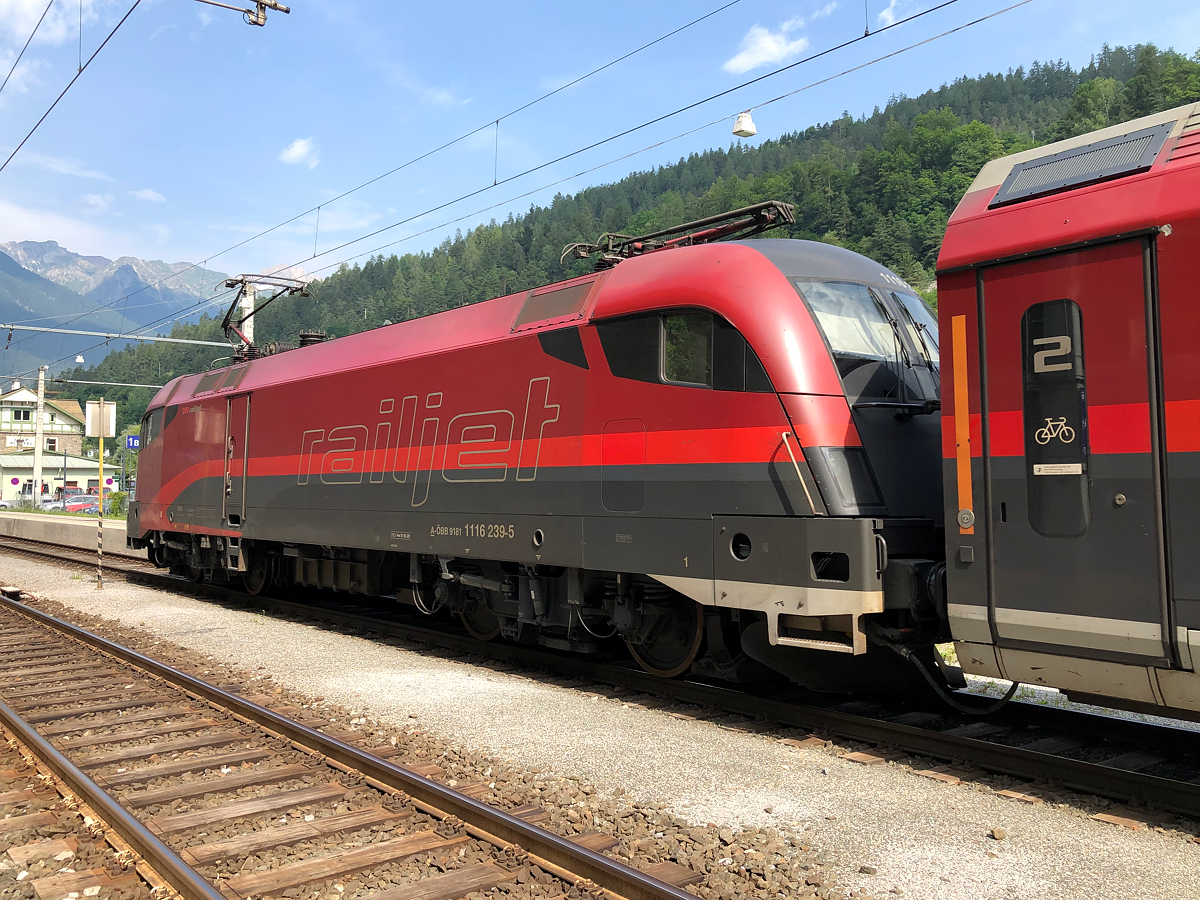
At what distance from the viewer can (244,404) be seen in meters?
13.8

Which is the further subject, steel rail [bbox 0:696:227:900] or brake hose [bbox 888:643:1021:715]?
brake hose [bbox 888:643:1021:715]

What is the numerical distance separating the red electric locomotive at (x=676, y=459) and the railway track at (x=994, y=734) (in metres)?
0.29

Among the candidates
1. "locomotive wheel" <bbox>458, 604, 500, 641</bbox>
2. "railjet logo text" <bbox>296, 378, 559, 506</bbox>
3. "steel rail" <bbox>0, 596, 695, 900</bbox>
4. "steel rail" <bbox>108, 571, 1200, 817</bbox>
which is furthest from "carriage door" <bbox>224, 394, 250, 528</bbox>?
"steel rail" <bbox>0, 596, 695, 900</bbox>

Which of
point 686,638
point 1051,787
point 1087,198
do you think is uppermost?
point 1087,198

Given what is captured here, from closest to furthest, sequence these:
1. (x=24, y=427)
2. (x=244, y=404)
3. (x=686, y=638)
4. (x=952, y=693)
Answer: (x=952, y=693) < (x=686, y=638) < (x=244, y=404) < (x=24, y=427)

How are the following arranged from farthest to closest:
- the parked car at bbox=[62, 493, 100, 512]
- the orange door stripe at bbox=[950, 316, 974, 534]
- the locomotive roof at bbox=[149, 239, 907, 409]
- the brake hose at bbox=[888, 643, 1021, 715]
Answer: the parked car at bbox=[62, 493, 100, 512] < the locomotive roof at bbox=[149, 239, 907, 409] < the brake hose at bbox=[888, 643, 1021, 715] < the orange door stripe at bbox=[950, 316, 974, 534]

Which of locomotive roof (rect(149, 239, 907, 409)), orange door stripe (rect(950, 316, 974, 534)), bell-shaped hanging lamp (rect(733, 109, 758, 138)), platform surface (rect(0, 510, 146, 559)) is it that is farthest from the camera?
platform surface (rect(0, 510, 146, 559))

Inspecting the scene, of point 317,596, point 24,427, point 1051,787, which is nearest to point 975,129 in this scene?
point 317,596

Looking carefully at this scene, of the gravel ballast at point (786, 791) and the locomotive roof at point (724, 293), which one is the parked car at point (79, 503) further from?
the locomotive roof at point (724, 293)

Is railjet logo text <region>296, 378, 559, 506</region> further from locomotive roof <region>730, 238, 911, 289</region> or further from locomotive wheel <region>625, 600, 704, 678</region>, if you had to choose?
locomotive roof <region>730, 238, 911, 289</region>

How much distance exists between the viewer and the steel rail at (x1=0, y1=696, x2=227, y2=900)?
4.02 meters

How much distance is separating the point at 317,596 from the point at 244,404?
136 inches

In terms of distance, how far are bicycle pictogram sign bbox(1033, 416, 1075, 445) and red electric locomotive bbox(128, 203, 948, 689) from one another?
1.26 m

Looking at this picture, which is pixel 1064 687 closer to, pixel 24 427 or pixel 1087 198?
pixel 1087 198
